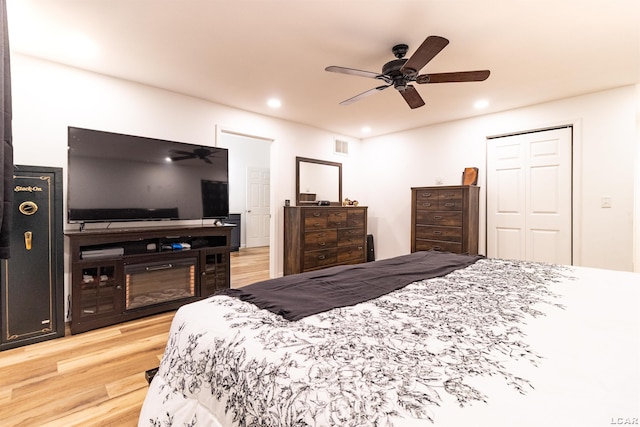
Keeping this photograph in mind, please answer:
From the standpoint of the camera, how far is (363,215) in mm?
4988

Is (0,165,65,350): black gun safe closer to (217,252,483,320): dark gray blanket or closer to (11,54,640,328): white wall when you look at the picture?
(11,54,640,328): white wall

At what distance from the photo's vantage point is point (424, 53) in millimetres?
1948

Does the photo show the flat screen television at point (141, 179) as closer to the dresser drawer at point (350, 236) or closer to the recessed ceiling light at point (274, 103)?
the recessed ceiling light at point (274, 103)

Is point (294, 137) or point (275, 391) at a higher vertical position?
point (294, 137)

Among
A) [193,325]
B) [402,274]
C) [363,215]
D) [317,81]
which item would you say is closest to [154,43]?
[317,81]

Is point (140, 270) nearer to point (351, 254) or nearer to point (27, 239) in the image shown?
point (27, 239)

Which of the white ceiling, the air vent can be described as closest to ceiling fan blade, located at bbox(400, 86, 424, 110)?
the white ceiling

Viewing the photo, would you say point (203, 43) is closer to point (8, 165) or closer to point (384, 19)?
point (384, 19)

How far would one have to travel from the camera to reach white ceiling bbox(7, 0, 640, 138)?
2.00 meters

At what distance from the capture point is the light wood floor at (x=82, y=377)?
159 cm

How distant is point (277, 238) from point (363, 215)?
1529 mm

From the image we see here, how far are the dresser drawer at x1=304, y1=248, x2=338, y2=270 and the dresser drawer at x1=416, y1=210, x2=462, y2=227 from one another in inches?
53.5

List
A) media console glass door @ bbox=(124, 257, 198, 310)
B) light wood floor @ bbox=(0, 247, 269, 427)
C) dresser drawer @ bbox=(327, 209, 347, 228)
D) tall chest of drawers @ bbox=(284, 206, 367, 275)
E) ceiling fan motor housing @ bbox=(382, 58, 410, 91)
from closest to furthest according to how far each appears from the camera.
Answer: light wood floor @ bbox=(0, 247, 269, 427) → ceiling fan motor housing @ bbox=(382, 58, 410, 91) → media console glass door @ bbox=(124, 257, 198, 310) → tall chest of drawers @ bbox=(284, 206, 367, 275) → dresser drawer @ bbox=(327, 209, 347, 228)

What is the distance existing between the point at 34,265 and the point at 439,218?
174 inches
